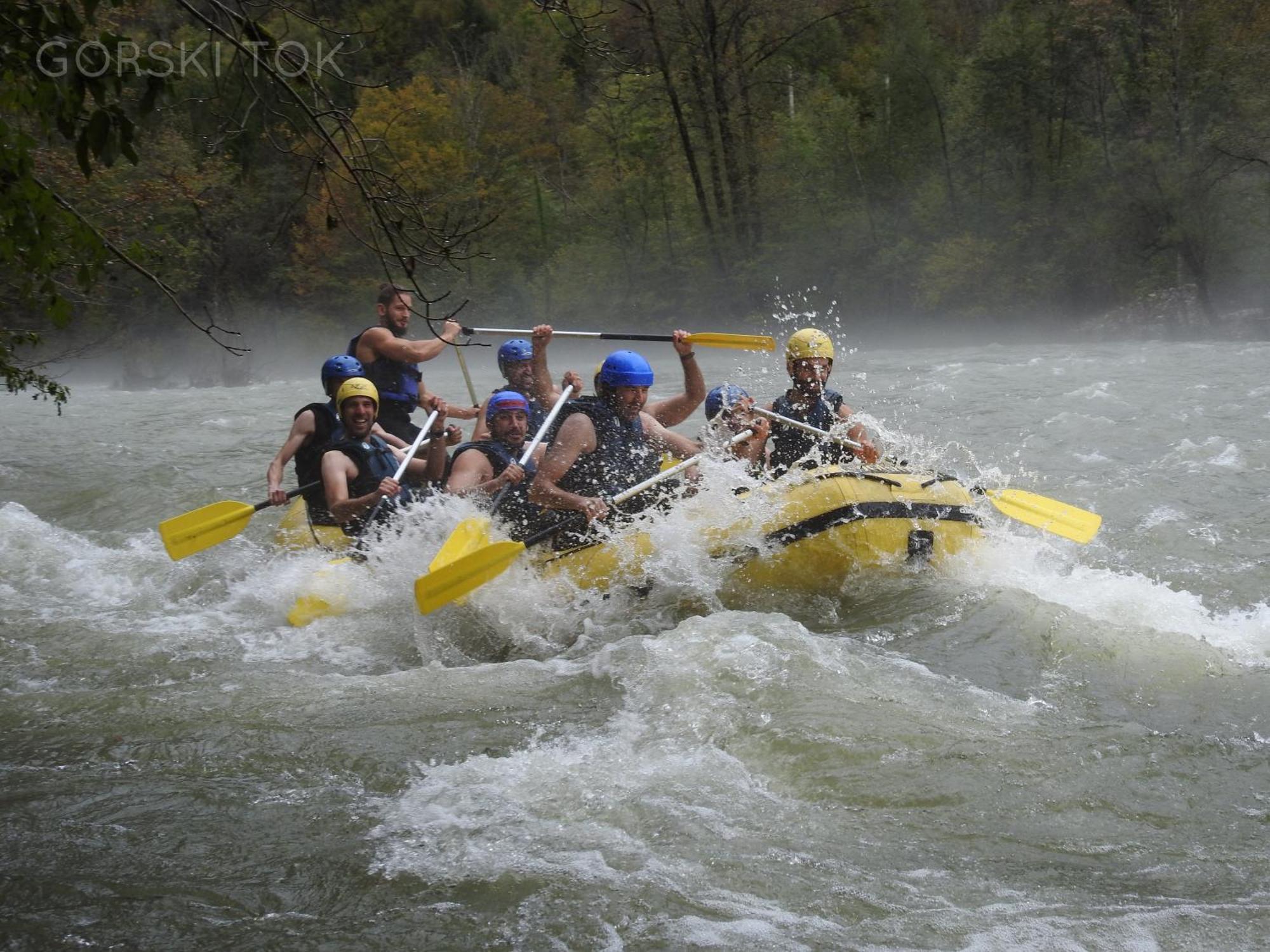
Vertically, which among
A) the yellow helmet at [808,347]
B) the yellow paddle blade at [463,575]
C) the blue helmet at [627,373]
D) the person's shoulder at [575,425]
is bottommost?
the yellow paddle blade at [463,575]

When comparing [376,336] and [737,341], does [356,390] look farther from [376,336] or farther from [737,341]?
[737,341]

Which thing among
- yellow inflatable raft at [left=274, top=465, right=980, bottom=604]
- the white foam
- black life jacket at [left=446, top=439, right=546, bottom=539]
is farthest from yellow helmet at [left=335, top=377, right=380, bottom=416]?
the white foam

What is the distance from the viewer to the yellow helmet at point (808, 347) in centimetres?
754

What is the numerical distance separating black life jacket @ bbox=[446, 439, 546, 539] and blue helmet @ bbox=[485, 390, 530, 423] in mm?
186

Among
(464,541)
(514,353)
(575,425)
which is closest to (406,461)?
(464,541)

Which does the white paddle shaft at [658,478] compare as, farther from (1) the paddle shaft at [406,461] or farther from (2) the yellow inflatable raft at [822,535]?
(1) the paddle shaft at [406,461]

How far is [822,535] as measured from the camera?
21.2 feet

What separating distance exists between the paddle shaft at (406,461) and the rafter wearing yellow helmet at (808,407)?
7.22 ft

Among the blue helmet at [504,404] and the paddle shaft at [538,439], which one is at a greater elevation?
the blue helmet at [504,404]

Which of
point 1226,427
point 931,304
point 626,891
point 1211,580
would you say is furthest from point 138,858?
point 931,304

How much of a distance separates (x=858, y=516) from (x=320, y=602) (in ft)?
9.90

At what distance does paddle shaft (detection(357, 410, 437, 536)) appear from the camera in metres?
7.48

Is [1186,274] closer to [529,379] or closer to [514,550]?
[529,379]

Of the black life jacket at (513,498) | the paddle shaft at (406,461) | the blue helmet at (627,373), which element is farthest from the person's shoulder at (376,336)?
the blue helmet at (627,373)
